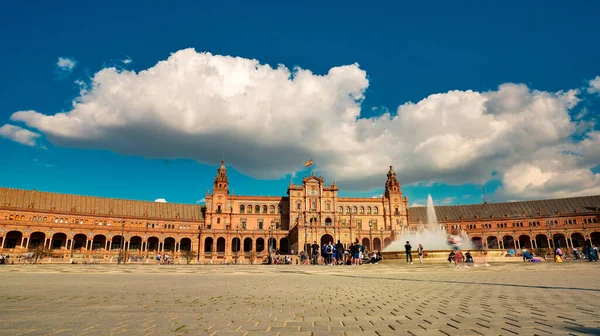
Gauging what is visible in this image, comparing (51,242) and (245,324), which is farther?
(51,242)

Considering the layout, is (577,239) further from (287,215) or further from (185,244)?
(185,244)

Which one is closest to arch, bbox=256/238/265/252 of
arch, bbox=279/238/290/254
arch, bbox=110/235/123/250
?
arch, bbox=279/238/290/254

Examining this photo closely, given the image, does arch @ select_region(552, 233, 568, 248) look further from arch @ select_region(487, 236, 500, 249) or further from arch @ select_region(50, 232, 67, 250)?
arch @ select_region(50, 232, 67, 250)

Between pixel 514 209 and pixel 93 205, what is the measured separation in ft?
337

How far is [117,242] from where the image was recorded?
75500 millimetres

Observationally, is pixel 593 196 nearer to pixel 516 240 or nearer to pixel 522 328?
pixel 516 240

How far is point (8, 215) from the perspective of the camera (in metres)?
66.0

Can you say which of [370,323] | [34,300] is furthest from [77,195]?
[370,323]

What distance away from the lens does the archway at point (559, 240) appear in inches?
3192

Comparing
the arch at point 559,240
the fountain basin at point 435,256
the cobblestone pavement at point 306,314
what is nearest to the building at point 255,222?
the arch at point 559,240

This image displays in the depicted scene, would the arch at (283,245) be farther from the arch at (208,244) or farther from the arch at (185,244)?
the arch at (185,244)

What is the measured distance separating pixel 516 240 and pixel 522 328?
95.0 m

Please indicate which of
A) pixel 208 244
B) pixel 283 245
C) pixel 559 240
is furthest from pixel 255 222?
pixel 559 240

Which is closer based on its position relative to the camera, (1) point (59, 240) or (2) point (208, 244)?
(1) point (59, 240)
